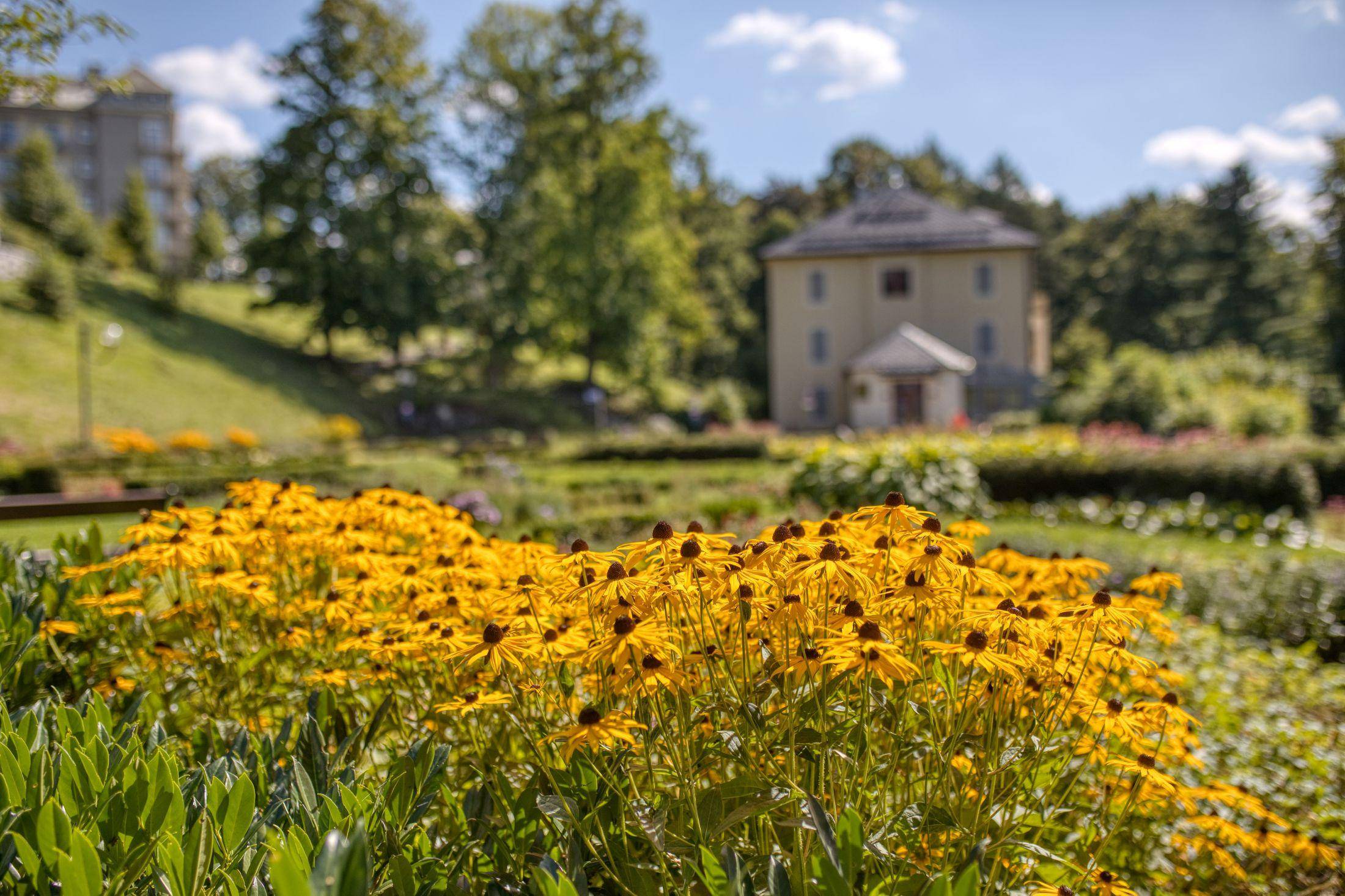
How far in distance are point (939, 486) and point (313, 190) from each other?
83.0ft

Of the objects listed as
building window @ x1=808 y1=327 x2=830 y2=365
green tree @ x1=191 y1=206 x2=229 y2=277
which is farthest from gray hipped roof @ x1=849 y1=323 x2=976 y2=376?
green tree @ x1=191 y1=206 x2=229 y2=277

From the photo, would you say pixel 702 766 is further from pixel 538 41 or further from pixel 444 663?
pixel 538 41

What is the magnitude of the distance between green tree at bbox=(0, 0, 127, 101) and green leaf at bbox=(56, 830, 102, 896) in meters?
3.72

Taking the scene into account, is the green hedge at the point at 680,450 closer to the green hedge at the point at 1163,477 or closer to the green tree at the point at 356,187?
the green hedge at the point at 1163,477

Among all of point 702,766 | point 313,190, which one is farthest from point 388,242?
point 702,766

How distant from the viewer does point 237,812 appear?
5.14ft

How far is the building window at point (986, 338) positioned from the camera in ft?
103

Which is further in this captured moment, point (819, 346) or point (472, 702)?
point (819, 346)

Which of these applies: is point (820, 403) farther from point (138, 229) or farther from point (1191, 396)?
point (138, 229)

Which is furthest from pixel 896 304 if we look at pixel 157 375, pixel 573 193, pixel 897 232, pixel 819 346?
pixel 157 375

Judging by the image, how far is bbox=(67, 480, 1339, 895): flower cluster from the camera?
1727mm

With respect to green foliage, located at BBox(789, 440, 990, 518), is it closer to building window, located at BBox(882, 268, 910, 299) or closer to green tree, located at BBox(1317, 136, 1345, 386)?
building window, located at BBox(882, 268, 910, 299)

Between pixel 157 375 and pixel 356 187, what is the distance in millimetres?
9432

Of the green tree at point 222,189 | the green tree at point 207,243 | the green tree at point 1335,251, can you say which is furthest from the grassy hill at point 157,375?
the green tree at point 222,189
